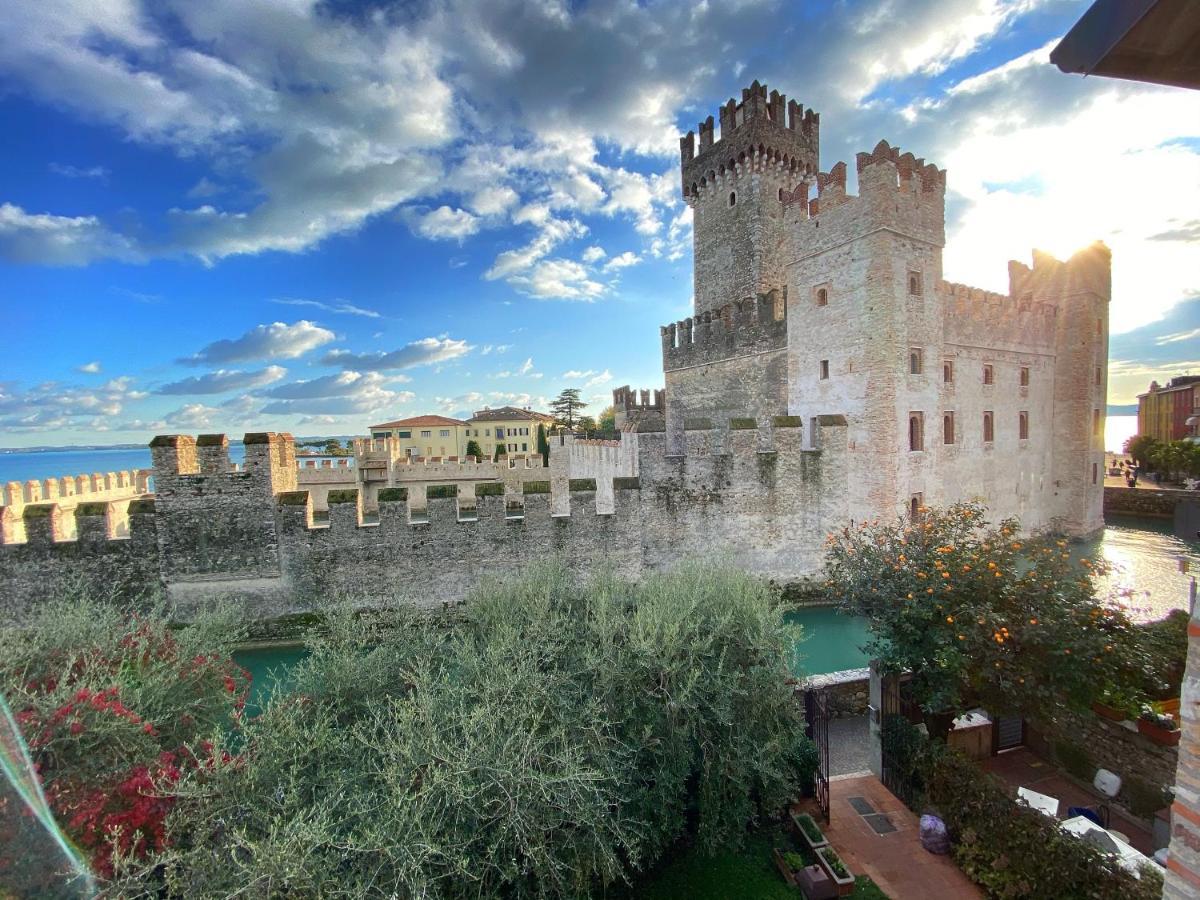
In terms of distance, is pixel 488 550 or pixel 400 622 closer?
pixel 400 622

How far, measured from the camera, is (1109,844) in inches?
167

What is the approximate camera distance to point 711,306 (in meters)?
19.0

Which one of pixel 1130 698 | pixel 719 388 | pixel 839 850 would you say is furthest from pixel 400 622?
pixel 719 388

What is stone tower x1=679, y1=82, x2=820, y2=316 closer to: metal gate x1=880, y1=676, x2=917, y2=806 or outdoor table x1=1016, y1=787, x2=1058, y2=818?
metal gate x1=880, y1=676, x2=917, y2=806

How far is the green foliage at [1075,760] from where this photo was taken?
568cm

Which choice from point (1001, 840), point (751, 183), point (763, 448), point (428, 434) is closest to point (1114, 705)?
point (1001, 840)

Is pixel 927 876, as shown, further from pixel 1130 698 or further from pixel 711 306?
pixel 711 306

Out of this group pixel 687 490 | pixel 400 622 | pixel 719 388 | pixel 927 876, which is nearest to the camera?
pixel 927 876

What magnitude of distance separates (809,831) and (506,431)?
Answer: 2234 inches

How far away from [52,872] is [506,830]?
97.3 inches

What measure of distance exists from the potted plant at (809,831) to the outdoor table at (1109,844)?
6.20ft

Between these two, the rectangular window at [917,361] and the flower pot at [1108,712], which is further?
the rectangular window at [917,361]

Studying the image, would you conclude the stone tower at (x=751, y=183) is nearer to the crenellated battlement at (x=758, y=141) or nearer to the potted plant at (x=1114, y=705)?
the crenellated battlement at (x=758, y=141)

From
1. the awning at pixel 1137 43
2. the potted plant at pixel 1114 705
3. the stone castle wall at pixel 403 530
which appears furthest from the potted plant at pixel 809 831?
the awning at pixel 1137 43
